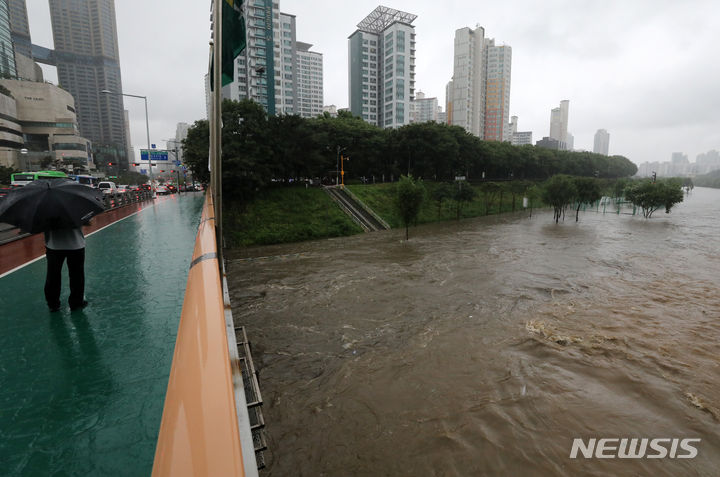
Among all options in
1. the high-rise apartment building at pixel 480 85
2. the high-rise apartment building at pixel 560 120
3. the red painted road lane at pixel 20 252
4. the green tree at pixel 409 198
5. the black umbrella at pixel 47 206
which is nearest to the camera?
the black umbrella at pixel 47 206

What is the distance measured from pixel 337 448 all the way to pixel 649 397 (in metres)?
5.91

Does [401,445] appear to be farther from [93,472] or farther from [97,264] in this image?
[97,264]

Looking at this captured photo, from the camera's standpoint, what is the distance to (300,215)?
30844 millimetres

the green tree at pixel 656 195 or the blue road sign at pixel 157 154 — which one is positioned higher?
the blue road sign at pixel 157 154

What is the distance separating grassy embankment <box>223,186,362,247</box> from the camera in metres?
26.5

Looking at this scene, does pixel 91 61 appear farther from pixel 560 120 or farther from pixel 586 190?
pixel 560 120

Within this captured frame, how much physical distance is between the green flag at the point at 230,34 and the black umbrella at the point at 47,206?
283 centimetres

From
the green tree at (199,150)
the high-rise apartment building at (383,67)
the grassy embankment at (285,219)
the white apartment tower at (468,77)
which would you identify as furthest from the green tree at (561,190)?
the white apartment tower at (468,77)

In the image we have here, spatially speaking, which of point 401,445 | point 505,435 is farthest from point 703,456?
point 401,445

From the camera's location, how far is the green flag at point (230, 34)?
123 inches

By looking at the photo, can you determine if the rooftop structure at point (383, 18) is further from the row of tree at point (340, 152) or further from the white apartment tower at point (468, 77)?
the row of tree at point (340, 152)

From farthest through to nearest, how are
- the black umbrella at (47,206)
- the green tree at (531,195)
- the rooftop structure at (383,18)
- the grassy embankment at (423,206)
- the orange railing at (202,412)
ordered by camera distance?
the rooftop structure at (383,18)
the green tree at (531,195)
the grassy embankment at (423,206)
the black umbrella at (47,206)
the orange railing at (202,412)

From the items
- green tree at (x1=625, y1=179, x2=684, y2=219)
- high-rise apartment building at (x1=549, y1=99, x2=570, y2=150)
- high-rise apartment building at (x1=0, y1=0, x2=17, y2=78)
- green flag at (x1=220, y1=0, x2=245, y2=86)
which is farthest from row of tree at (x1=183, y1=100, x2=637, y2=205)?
high-rise apartment building at (x1=549, y1=99, x2=570, y2=150)

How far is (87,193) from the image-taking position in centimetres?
491
